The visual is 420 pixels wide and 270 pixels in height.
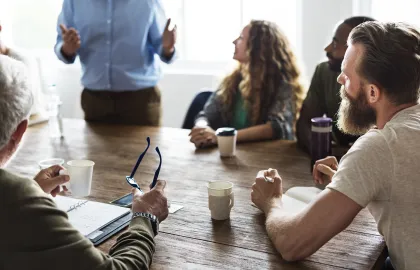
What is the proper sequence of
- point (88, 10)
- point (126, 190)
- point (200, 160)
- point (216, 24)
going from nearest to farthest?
point (126, 190)
point (200, 160)
point (88, 10)
point (216, 24)

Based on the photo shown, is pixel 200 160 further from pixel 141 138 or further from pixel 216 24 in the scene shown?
pixel 216 24

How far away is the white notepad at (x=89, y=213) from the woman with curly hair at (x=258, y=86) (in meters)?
1.18

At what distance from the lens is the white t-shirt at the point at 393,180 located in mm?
1300

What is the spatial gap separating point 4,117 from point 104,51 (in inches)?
88.3

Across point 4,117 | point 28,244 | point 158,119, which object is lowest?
point 158,119

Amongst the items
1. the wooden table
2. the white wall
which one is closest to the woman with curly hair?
the wooden table

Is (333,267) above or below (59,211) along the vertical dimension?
below

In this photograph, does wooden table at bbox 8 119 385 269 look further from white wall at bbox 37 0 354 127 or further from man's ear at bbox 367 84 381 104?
white wall at bbox 37 0 354 127

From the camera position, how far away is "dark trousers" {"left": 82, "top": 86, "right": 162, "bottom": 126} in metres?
3.23

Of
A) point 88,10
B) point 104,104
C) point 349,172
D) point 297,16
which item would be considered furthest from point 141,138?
point 297,16

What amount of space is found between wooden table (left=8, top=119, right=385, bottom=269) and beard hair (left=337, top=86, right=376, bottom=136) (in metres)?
0.27

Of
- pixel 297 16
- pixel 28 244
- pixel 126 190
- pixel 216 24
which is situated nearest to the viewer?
pixel 28 244

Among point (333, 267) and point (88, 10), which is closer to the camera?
point (333, 267)

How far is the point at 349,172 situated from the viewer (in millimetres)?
1306
